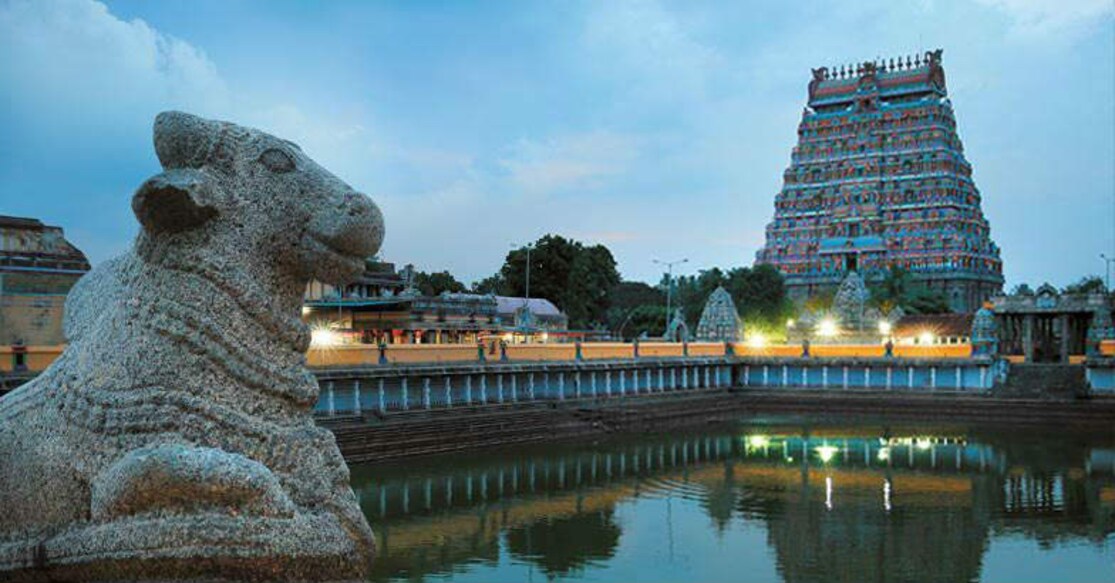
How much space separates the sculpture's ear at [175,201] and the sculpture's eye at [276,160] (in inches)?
14.5

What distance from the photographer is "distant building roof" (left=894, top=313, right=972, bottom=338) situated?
52406mm

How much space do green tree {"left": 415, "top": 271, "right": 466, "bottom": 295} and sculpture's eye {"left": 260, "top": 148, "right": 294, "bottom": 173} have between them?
73.5 m

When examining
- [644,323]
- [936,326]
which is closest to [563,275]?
[644,323]

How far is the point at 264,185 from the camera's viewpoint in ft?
19.7

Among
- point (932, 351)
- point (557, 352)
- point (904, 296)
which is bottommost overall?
point (932, 351)

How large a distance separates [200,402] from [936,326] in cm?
5253

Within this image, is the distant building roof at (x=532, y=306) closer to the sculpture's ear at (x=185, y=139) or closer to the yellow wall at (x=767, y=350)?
the yellow wall at (x=767, y=350)

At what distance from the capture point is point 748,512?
20594 mm

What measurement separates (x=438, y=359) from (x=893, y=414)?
1967 centimetres

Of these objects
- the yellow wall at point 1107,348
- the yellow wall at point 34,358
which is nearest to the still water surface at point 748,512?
the yellow wall at point 34,358

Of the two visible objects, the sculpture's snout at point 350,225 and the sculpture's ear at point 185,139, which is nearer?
the sculpture's ear at point 185,139

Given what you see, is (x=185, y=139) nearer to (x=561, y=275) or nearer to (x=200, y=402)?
(x=200, y=402)

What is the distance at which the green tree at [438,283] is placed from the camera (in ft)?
268

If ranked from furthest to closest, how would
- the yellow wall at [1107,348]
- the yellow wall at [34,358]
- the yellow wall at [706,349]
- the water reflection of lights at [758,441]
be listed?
the yellow wall at [706,349] → the yellow wall at [1107,348] → the water reflection of lights at [758,441] → the yellow wall at [34,358]
